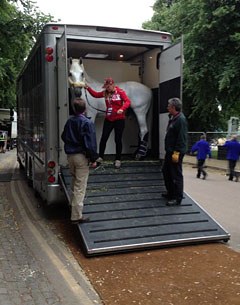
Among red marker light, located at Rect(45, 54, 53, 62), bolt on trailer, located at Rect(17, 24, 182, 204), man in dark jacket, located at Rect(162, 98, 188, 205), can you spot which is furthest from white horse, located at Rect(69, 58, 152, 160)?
man in dark jacket, located at Rect(162, 98, 188, 205)

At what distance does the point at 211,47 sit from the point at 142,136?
13468 millimetres

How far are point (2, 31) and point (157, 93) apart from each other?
6949mm

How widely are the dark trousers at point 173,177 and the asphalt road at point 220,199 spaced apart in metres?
1.13

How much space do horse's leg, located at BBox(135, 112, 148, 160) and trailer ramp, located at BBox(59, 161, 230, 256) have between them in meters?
0.59

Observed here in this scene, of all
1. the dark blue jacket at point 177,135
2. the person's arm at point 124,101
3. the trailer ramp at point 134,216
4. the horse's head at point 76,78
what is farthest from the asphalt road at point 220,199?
the horse's head at point 76,78

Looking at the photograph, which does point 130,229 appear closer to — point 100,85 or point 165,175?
point 165,175

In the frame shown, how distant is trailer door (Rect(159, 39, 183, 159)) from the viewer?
24.0 ft

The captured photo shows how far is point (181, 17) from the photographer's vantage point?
2234 cm

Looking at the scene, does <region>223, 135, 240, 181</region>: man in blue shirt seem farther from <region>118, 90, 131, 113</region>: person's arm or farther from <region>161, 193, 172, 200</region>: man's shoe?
<region>161, 193, 172, 200</region>: man's shoe

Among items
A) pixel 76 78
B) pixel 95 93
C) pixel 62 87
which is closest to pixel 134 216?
pixel 62 87

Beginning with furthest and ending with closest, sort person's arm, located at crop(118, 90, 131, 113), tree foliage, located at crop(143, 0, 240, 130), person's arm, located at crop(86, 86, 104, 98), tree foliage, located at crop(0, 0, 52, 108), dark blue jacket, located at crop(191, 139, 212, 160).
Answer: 1. tree foliage, located at crop(143, 0, 240, 130)
2. dark blue jacket, located at crop(191, 139, 212, 160)
3. tree foliage, located at crop(0, 0, 52, 108)
4. person's arm, located at crop(86, 86, 104, 98)
5. person's arm, located at crop(118, 90, 131, 113)

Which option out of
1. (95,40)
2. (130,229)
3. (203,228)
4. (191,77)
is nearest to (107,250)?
(130,229)

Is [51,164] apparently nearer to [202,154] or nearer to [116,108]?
[116,108]

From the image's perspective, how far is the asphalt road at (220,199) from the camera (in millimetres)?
7816
